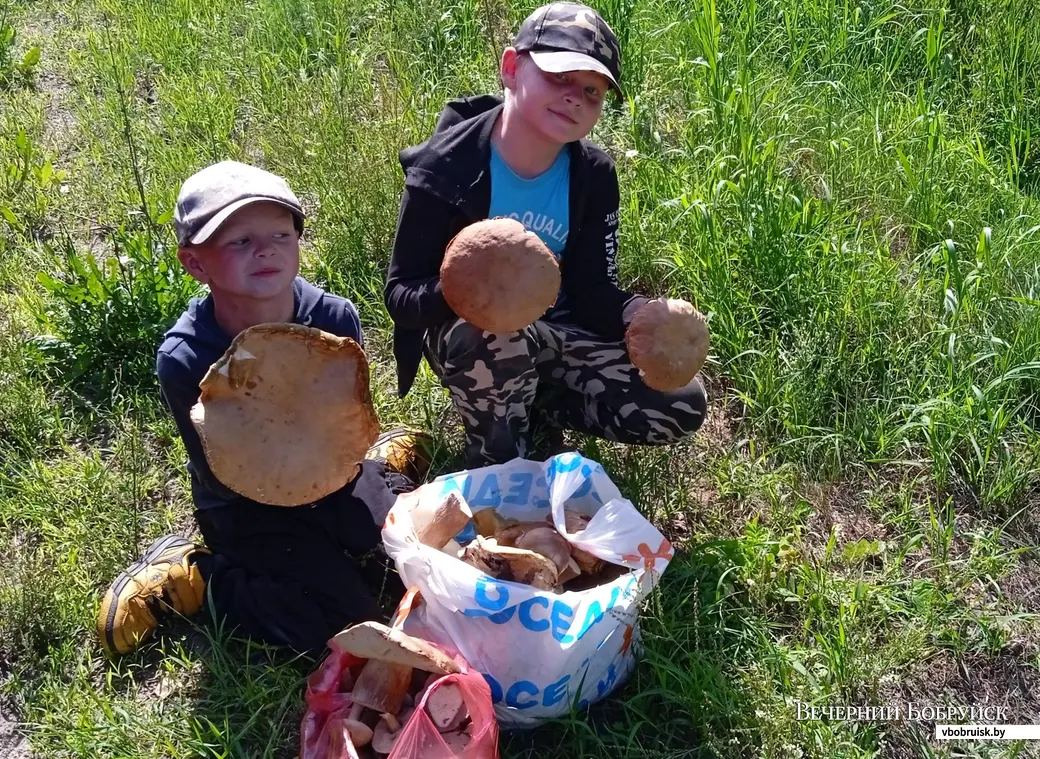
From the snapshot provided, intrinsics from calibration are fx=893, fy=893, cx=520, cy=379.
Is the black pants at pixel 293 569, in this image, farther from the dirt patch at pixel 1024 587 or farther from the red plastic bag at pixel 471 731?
the dirt patch at pixel 1024 587

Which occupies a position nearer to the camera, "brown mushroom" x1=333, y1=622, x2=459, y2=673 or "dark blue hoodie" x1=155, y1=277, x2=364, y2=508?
"brown mushroom" x1=333, y1=622, x2=459, y2=673

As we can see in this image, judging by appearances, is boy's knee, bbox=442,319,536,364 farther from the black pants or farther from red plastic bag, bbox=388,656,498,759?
red plastic bag, bbox=388,656,498,759

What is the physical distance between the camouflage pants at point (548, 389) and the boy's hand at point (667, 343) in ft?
0.77

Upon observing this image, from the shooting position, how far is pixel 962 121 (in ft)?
11.4

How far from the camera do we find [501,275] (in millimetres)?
1917

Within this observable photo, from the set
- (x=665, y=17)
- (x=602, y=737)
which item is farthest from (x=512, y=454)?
(x=665, y=17)

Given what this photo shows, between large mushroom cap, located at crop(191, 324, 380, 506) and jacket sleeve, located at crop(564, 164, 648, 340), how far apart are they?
29.8 inches

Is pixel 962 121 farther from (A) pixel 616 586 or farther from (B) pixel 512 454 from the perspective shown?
(A) pixel 616 586

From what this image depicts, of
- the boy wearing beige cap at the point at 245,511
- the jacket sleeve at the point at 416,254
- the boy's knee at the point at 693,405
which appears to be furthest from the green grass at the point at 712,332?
the jacket sleeve at the point at 416,254

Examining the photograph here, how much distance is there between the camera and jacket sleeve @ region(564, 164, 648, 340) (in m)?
2.42

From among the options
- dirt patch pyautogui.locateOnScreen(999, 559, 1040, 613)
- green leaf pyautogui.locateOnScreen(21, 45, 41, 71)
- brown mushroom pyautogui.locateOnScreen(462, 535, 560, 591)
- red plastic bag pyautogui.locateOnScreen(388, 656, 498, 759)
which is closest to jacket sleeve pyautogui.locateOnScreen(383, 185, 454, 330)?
brown mushroom pyautogui.locateOnScreen(462, 535, 560, 591)

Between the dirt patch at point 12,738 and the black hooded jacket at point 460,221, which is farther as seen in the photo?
the black hooded jacket at point 460,221

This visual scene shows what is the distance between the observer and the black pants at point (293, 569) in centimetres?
208

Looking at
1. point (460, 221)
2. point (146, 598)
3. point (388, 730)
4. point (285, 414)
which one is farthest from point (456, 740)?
point (460, 221)
